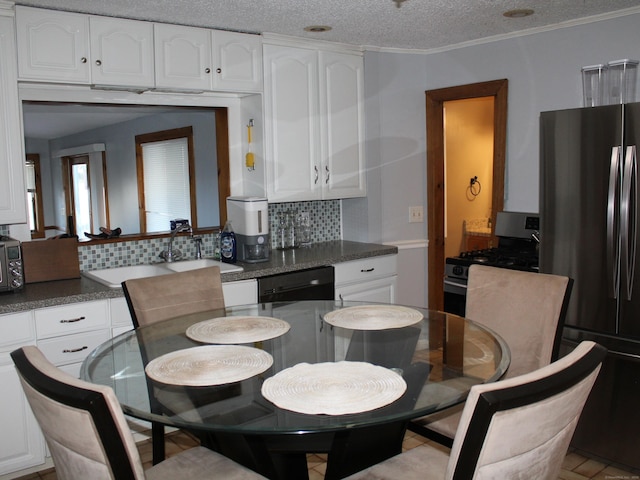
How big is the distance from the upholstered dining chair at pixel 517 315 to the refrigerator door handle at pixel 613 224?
65cm

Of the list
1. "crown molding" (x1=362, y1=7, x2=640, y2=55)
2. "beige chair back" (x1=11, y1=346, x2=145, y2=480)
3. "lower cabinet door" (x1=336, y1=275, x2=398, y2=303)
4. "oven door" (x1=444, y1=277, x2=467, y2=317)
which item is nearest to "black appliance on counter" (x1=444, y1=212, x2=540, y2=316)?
"oven door" (x1=444, y1=277, x2=467, y2=317)

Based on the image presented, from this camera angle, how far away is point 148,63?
3410 mm

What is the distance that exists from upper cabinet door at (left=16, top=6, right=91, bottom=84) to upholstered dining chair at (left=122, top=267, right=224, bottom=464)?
1.22 meters

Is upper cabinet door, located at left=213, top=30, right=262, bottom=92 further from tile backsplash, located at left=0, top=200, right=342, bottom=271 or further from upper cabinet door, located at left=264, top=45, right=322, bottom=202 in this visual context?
tile backsplash, located at left=0, top=200, right=342, bottom=271

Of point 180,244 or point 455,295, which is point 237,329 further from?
point 455,295

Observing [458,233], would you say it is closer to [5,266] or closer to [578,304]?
[578,304]

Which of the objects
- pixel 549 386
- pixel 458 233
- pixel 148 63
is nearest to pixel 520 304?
pixel 549 386

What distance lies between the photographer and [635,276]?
287cm

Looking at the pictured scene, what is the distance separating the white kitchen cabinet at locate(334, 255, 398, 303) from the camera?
3.96 m

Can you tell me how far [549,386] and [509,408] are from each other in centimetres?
11

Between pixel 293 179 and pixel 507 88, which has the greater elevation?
pixel 507 88

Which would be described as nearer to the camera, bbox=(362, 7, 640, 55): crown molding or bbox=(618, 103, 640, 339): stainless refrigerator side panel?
bbox=(618, 103, 640, 339): stainless refrigerator side panel

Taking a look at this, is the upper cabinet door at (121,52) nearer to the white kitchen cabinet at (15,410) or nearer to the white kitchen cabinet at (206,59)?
the white kitchen cabinet at (206,59)

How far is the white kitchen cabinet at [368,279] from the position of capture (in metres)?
3.96
